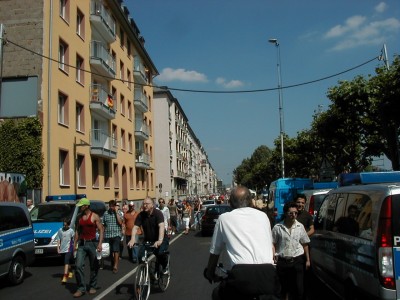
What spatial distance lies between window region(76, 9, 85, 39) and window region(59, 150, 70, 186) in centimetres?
766

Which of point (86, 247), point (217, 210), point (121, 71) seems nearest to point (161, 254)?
point (86, 247)

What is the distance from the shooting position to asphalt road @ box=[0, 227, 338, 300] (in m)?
8.41

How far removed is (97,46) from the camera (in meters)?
29.7

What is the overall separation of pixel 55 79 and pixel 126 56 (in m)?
16.4

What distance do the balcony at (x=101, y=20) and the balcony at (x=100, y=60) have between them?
40.5 inches

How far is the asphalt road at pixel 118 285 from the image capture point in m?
8.41

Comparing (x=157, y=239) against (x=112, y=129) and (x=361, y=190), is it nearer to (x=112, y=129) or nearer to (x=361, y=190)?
(x=361, y=190)

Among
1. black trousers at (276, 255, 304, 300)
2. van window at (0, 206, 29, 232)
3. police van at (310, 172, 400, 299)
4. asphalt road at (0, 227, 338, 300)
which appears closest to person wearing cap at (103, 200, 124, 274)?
asphalt road at (0, 227, 338, 300)

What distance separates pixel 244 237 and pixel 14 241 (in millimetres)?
7713

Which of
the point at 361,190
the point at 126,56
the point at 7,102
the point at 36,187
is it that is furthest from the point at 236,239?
the point at 126,56

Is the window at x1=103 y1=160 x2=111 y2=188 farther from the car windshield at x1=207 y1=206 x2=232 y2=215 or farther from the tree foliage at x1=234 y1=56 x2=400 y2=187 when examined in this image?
the tree foliage at x1=234 y1=56 x2=400 y2=187

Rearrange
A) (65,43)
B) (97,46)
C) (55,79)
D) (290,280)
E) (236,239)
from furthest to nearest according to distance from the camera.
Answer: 1. (97,46)
2. (65,43)
3. (55,79)
4. (290,280)
5. (236,239)

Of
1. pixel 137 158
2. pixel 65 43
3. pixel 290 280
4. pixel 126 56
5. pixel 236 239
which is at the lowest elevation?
pixel 290 280

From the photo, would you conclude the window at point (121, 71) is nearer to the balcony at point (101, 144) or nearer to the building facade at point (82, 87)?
the building facade at point (82, 87)
